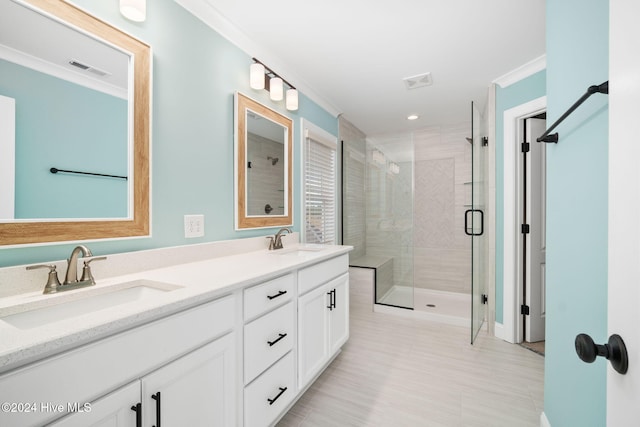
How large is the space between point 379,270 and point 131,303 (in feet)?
9.73

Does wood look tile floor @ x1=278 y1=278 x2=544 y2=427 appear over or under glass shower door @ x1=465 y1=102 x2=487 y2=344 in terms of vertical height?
under

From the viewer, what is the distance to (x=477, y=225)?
2773 millimetres

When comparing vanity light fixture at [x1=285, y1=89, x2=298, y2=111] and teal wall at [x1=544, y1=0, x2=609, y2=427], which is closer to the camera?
teal wall at [x1=544, y1=0, x2=609, y2=427]

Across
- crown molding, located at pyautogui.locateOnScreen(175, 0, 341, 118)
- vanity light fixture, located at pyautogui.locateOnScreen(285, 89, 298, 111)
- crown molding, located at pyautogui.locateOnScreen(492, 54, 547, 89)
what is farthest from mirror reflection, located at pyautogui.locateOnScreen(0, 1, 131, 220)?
crown molding, located at pyautogui.locateOnScreen(492, 54, 547, 89)

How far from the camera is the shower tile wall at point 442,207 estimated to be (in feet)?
12.2

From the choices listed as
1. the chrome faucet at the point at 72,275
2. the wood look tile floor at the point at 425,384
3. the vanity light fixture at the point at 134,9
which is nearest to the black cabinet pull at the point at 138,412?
the chrome faucet at the point at 72,275

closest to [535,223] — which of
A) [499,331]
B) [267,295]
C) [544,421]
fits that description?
[499,331]

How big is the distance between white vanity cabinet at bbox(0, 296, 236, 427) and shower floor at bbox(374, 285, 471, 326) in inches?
99.9

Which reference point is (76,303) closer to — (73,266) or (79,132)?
(73,266)

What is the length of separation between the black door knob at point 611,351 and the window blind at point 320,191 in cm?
223

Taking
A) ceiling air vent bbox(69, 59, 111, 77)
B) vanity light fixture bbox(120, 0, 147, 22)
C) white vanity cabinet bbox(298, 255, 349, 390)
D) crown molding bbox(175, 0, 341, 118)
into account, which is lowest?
white vanity cabinet bbox(298, 255, 349, 390)

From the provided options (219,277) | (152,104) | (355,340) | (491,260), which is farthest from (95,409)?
(491,260)

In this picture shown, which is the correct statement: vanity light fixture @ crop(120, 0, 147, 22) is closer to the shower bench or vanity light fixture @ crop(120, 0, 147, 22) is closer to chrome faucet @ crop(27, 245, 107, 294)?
chrome faucet @ crop(27, 245, 107, 294)

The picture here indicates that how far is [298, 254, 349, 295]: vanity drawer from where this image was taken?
63.3 inches
